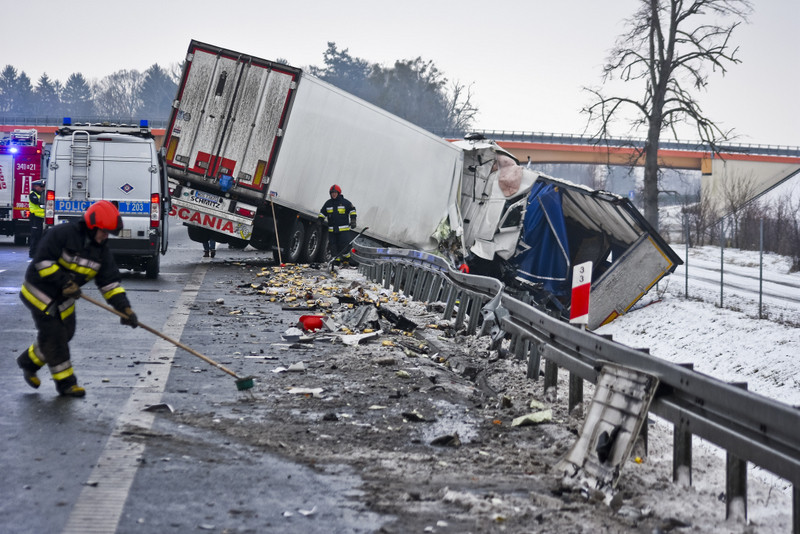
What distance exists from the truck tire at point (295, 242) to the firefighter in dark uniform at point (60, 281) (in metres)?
13.7

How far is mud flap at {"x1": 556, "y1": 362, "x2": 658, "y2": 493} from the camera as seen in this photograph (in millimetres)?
5145

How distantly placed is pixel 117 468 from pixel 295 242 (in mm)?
16004

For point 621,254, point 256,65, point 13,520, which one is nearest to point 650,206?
point 621,254

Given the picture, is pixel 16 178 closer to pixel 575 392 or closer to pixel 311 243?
pixel 311 243

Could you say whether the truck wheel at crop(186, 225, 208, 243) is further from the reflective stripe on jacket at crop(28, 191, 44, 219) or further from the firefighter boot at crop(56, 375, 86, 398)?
the firefighter boot at crop(56, 375, 86, 398)

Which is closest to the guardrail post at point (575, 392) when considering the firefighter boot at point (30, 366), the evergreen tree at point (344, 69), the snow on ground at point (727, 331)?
the firefighter boot at point (30, 366)

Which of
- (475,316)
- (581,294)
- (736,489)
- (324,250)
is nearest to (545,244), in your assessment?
(324,250)

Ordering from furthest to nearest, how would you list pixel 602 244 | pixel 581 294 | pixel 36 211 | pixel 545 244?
pixel 36 211
pixel 602 244
pixel 545 244
pixel 581 294

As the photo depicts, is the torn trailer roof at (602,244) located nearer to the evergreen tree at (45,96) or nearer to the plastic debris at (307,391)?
the plastic debris at (307,391)

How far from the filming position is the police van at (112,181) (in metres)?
16.8

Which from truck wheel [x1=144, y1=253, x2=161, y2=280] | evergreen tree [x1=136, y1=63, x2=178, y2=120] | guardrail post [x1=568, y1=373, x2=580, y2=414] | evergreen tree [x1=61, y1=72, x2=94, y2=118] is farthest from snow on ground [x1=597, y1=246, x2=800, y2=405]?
evergreen tree [x1=61, y1=72, x2=94, y2=118]

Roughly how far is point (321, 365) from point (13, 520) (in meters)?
4.82

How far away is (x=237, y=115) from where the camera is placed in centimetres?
1950

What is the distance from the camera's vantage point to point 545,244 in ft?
67.9
